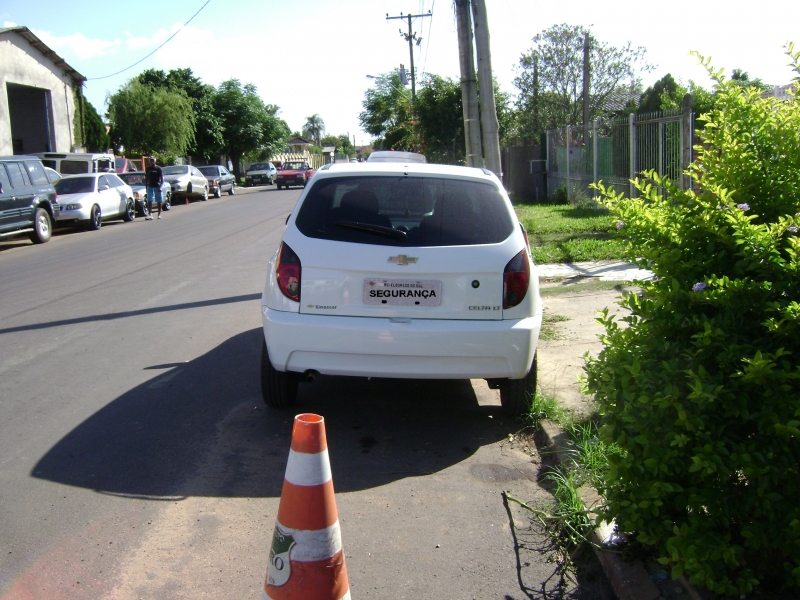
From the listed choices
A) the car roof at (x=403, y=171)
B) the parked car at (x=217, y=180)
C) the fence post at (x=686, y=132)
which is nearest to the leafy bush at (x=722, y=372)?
the car roof at (x=403, y=171)

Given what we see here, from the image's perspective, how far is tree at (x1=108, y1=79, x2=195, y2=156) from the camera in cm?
4194

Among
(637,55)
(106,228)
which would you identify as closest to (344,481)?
(106,228)

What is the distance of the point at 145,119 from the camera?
138 feet

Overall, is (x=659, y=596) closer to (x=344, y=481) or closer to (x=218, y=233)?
(x=344, y=481)

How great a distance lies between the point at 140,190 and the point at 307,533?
24.6m

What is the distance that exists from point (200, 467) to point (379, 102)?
61608 millimetres

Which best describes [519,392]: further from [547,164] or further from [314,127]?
[314,127]

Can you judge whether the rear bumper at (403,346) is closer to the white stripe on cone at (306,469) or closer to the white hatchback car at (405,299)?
the white hatchback car at (405,299)

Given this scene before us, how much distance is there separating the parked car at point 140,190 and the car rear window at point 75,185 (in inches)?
122

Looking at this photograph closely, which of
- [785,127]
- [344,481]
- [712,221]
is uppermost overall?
[785,127]

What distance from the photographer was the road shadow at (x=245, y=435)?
4.28m

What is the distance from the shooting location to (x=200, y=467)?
4.41 metres

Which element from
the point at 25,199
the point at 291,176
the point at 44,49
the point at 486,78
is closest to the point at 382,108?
the point at 291,176

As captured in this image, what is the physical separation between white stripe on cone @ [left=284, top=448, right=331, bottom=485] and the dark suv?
1554cm
